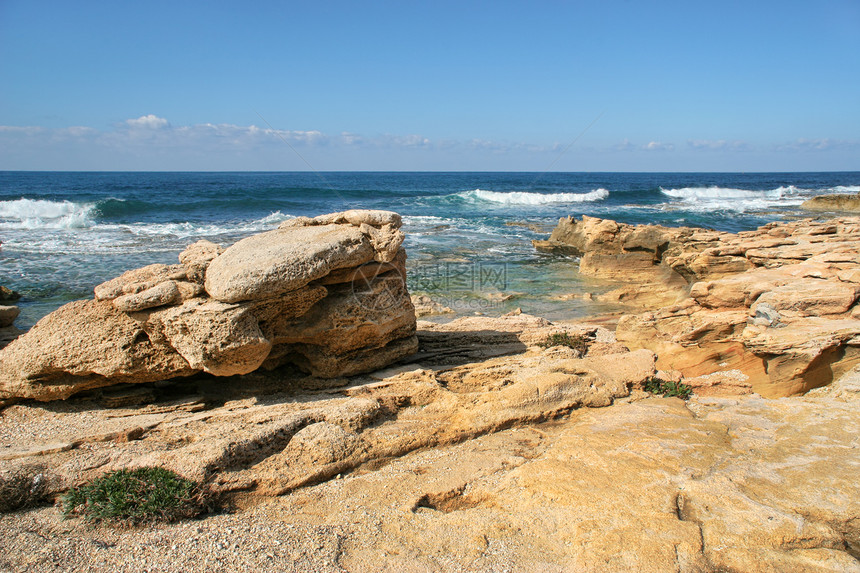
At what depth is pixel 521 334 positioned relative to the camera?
9.38 m

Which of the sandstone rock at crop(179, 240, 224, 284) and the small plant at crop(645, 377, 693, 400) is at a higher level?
the sandstone rock at crop(179, 240, 224, 284)

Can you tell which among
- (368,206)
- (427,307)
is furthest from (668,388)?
(368,206)

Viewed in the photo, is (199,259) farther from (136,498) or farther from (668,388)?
(668,388)

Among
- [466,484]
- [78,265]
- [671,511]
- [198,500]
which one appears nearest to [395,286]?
[466,484]

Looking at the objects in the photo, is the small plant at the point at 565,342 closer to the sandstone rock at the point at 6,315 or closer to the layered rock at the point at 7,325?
the layered rock at the point at 7,325

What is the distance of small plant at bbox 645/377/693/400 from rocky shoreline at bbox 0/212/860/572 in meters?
0.21

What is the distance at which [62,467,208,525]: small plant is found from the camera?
451 centimetres

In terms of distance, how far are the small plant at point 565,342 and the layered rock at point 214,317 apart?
3.16 metres

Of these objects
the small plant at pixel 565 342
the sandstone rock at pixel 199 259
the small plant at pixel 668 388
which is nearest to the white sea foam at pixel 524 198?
the small plant at pixel 565 342

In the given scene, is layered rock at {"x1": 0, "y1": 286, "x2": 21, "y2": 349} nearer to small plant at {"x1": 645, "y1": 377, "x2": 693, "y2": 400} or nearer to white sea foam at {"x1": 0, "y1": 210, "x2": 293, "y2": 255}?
small plant at {"x1": 645, "y1": 377, "x2": 693, "y2": 400}

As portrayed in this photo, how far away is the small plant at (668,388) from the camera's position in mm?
7223

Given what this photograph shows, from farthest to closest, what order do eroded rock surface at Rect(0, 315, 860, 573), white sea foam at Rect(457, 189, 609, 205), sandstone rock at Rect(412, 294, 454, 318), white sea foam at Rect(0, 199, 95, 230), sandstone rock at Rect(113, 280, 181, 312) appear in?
1. white sea foam at Rect(457, 189, 609, 205)
2. white sea foam at Rect(0, 199, 95, 230)
3. sandstone rock at Rect(412, 294, 454, 318)
4. sandstone rock at Rect(113, 280, 181, 312)
5. eroded rock surface at Rect(0, 315, 860, 573)

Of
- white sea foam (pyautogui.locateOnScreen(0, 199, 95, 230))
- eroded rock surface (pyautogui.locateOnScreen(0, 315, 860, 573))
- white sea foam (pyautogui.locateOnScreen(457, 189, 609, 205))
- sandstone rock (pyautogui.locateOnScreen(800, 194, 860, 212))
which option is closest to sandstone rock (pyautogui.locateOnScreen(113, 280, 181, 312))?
eroded rock surface (pyautogui.locateOnScreen(0, 315, 860, 573))

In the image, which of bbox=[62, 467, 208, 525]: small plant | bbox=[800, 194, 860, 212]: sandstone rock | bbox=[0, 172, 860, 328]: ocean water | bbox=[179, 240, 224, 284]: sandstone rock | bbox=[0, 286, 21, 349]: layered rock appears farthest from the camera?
bbox=[800, 194, 860, 212]: sandstone rock
